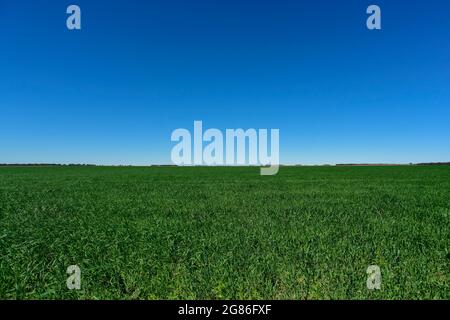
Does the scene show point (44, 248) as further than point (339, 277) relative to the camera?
Yes

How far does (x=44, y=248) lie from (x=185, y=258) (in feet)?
10.1

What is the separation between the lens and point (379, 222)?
7164 mm

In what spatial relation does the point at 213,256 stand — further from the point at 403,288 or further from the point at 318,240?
the point at 403,288

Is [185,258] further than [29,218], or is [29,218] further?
[29,218]

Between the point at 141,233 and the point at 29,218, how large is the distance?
4.48m
